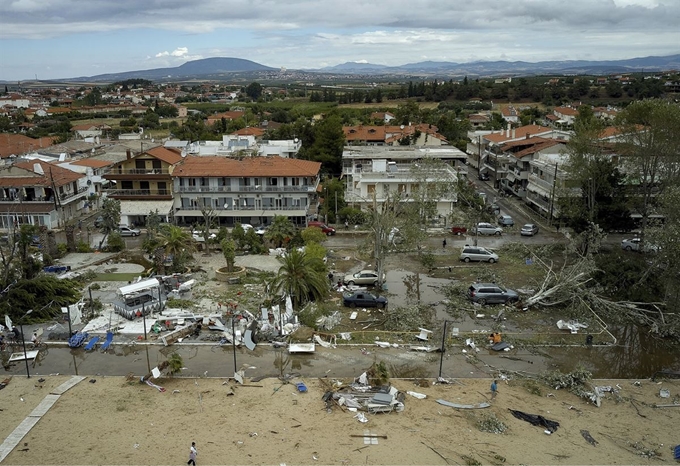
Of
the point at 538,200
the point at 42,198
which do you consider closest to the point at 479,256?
the point at 538,200

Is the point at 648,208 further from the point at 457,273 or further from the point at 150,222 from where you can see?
the point at 150,222

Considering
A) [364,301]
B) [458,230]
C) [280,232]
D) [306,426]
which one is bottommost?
[306,426]

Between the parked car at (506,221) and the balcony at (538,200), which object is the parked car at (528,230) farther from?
the balcony at (538,200)

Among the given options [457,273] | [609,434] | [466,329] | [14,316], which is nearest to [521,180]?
[457,273]

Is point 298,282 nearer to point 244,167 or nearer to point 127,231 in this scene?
point 244,167

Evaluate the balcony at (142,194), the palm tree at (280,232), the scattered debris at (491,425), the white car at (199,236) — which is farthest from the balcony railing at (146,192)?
the scattered debris at (491,425)

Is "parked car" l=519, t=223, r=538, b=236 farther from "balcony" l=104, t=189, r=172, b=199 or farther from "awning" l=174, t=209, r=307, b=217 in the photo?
"balcony" l=104, t=189, r=172, b=199

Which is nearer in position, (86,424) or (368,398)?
(86,424)
